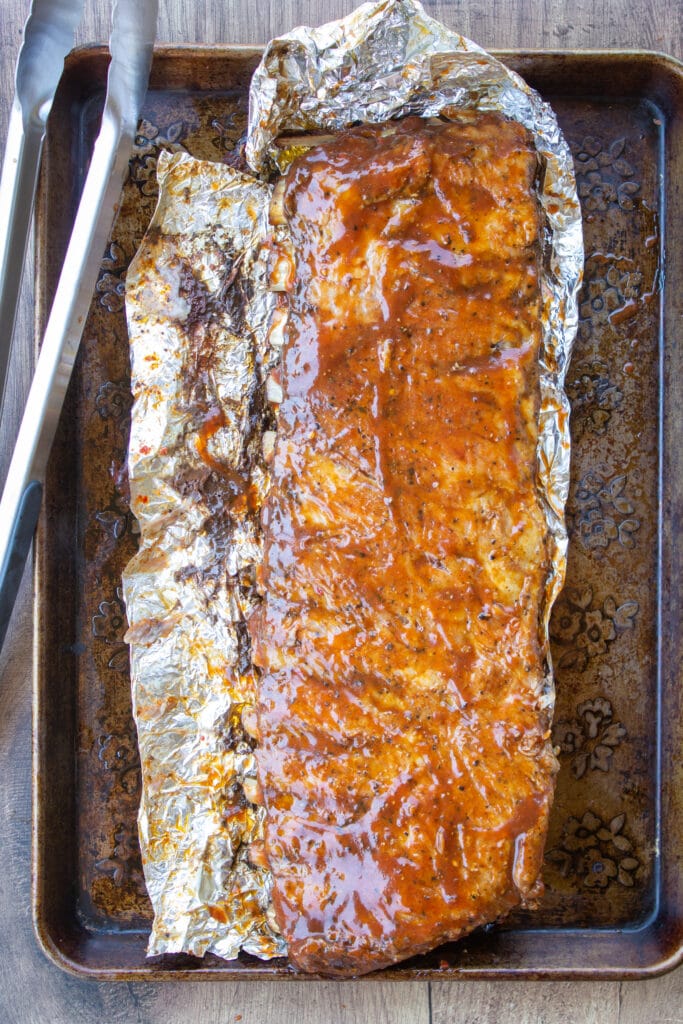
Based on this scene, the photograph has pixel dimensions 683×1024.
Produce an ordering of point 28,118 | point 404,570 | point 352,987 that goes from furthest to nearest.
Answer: point 352,987, point 28,118, point 404,570

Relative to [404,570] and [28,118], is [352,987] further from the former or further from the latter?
[28,118]

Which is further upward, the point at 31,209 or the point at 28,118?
the point at 28,118

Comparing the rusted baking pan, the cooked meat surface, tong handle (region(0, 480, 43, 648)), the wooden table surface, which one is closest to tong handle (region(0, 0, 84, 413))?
the rusted baking pan

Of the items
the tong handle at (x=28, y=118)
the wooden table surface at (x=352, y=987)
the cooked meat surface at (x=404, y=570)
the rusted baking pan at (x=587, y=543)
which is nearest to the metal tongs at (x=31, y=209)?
the tong handle at (x=28, y=118)

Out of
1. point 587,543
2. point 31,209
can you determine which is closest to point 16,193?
point 31,209

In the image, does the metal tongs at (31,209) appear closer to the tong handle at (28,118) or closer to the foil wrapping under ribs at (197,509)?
the tong handle at (28,118)

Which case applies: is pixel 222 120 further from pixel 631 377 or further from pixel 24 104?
pixel 631 377
